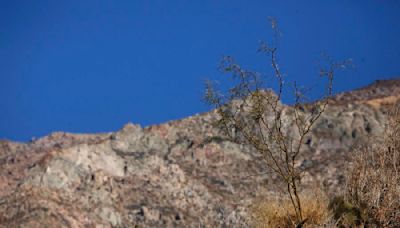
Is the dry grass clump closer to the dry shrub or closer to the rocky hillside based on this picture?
the dry shrub

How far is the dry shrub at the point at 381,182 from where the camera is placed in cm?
2112

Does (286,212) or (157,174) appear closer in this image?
(286,212)

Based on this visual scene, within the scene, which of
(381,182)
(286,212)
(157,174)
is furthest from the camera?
(157,174)

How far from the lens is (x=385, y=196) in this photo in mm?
21484

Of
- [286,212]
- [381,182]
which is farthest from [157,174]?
[381,182]

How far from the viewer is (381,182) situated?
73.8ft

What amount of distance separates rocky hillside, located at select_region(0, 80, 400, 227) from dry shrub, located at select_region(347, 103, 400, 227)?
157 ft

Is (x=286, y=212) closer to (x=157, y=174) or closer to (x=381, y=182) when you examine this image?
(x=381, y=182)

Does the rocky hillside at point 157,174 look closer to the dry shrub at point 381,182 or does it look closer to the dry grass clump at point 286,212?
the dry shrub at point 381,182

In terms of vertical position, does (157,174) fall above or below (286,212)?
above

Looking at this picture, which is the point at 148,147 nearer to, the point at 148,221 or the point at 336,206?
the point at 148,221

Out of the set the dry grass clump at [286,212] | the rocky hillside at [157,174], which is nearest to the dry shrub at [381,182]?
the dry grass clump at [286,212]

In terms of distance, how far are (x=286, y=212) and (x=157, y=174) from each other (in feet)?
244

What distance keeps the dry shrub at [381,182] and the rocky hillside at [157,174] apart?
4786 cm
